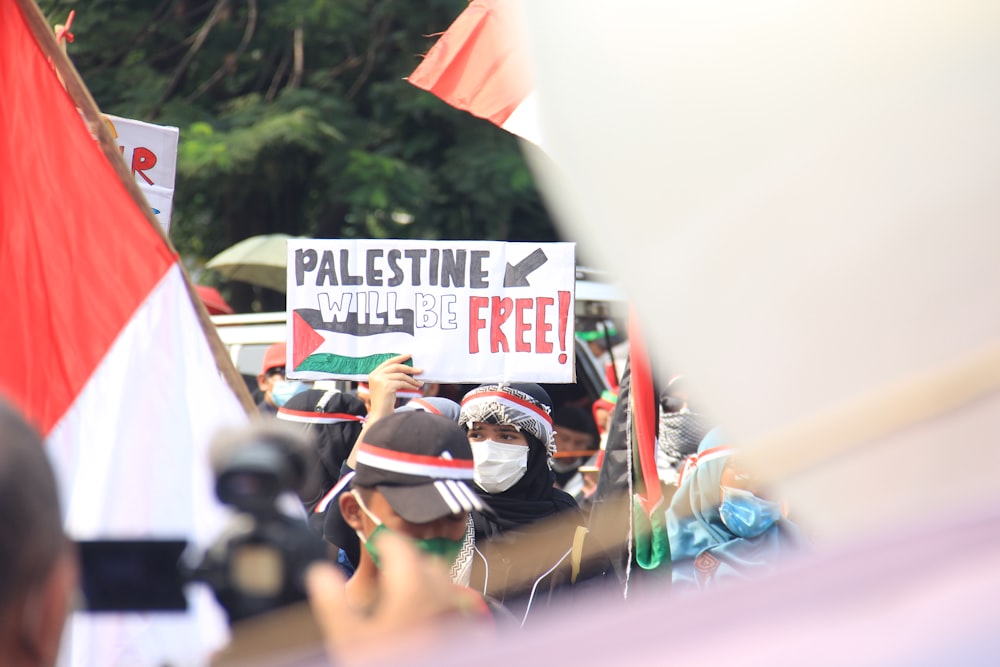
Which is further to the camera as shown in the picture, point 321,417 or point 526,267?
point 526,267

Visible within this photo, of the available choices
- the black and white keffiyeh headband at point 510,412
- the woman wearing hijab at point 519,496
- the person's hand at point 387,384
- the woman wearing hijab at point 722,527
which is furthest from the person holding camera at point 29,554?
the woman wearing hijab at point 722,527

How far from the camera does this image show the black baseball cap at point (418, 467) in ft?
9.02

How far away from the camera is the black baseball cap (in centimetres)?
275

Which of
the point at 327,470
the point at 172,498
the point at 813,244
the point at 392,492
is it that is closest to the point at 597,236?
the point at 813,244

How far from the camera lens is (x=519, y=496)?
447cm

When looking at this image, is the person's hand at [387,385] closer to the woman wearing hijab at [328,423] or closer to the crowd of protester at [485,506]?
the crowd of protester at [485,506]

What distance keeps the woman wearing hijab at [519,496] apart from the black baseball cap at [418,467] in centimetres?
96

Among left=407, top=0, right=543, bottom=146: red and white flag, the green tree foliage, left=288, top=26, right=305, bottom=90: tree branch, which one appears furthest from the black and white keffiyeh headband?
left=288, top=26, right=305, bottom=90: tree branch

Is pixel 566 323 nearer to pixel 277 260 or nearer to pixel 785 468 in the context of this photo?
pixel 785 468

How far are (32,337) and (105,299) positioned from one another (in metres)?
0.20

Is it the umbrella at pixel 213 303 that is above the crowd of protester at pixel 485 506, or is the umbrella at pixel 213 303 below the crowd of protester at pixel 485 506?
below

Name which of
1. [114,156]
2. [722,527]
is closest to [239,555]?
[114,156]

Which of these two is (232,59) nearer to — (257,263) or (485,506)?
(257,263)

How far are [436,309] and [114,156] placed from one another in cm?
206
